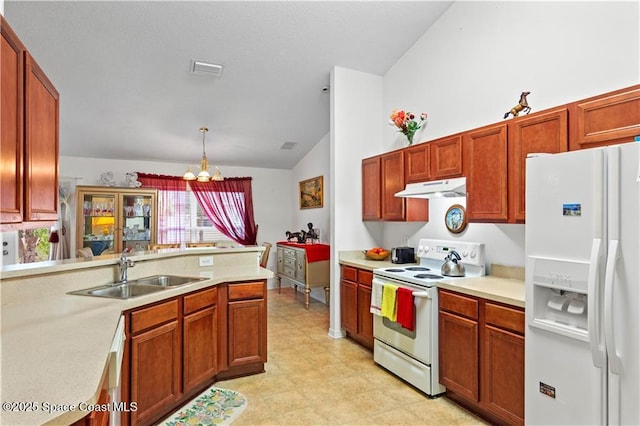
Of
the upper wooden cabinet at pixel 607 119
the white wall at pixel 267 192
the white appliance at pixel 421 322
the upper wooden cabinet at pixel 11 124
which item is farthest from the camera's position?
the white wall at pixel 267 192

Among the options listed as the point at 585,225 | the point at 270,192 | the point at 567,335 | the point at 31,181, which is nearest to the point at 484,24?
the point at 585,225

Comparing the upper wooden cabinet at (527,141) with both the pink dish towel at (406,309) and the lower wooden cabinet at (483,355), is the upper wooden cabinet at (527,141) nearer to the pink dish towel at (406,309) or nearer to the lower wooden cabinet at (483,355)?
the lower wooden cabinet at (483,355)

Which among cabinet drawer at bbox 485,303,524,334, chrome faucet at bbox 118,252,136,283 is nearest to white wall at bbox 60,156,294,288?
chrome faucet at bbox 118,252,136,283

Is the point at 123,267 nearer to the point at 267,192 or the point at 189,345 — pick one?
the point at 189,345

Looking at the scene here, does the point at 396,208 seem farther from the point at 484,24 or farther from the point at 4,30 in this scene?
the point at 4,30

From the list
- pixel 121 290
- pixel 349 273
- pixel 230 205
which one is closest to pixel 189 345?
pixel 121 290

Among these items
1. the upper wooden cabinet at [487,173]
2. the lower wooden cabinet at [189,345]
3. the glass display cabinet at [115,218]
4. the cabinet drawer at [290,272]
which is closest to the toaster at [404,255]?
the upper wooden cabinet at [487,173]

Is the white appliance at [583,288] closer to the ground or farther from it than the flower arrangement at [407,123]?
closer to the ground

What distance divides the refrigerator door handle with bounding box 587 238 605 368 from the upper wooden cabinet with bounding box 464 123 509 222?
0.93m

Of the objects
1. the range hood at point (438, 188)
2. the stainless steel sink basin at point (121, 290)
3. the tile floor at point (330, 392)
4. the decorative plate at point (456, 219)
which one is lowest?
the tile floor at point (330, 392)

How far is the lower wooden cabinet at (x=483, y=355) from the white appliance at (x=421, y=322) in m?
0.08

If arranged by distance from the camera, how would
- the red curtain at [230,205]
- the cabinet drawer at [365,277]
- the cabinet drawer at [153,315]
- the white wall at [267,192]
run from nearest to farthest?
the cabinet drawer at [153,315]
the cabinet drawer at [365,277]
the white wall at [267,192]
the red curtain at [230,205]

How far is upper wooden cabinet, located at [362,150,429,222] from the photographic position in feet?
11.8

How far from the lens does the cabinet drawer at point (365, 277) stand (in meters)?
3.50
